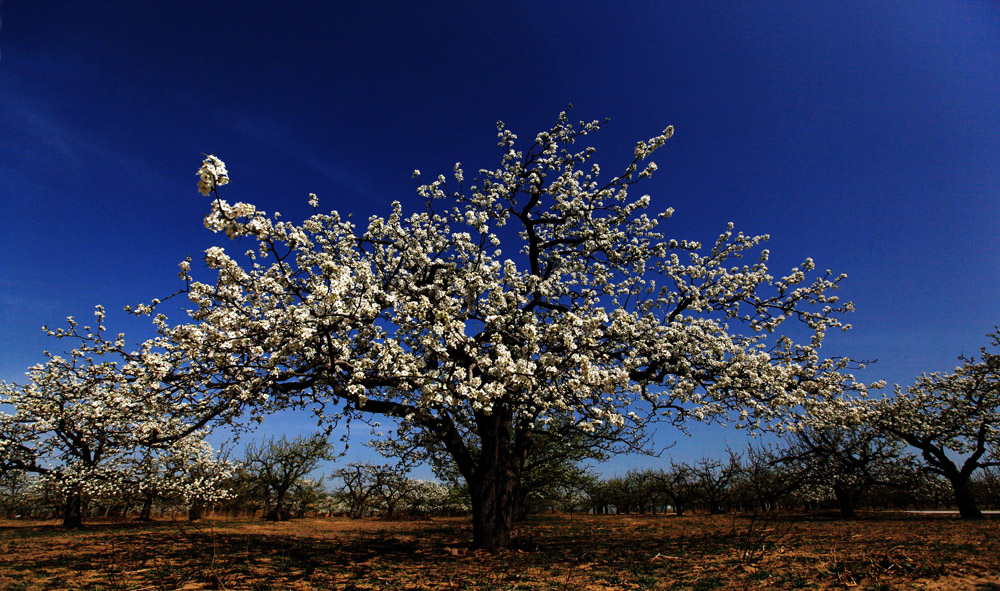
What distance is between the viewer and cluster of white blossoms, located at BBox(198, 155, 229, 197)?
4863 millimetres

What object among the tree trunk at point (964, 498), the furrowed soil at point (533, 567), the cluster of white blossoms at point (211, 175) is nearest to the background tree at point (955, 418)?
the tree trunk at point (964, 498)

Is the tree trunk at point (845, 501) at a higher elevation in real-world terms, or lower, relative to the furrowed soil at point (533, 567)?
lower

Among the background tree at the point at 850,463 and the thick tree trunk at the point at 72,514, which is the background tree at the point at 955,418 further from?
the thick tree trunk at the point at 72,514

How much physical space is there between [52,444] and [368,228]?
24.6m

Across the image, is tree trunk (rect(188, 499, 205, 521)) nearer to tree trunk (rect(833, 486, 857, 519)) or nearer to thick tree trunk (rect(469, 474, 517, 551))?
thick tree trunk (rect(469, 474, 517, 551))

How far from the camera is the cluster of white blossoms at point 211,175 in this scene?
486 centimetres

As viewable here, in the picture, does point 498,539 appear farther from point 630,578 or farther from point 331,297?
point 331,297

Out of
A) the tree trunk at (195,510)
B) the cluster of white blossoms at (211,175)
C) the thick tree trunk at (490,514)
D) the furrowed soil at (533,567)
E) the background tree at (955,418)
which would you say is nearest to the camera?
the cluster of white blossoms at (211,175)

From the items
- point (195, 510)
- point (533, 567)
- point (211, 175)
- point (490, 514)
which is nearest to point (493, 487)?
point (490, 514)

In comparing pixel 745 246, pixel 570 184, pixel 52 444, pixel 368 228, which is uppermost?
pixel 570 184

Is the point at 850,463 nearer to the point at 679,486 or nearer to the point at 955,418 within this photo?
the point at 955,418

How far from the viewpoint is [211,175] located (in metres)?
4.95

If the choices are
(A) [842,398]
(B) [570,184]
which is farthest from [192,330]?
(A) [842,398]

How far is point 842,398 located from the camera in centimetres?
1263
